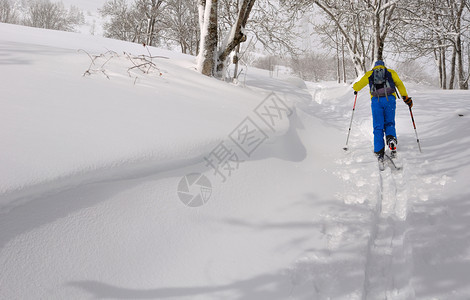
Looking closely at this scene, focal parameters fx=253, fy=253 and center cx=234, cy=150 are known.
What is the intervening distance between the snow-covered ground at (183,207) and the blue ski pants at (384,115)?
0.99 meters

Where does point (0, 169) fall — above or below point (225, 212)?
above

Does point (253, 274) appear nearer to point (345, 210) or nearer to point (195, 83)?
point (345, 210)

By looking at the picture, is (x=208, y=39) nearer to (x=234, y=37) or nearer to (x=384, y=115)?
(x=234, y=37)

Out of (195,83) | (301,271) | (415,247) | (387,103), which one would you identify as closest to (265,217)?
(301,271)

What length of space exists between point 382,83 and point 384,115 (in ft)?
1.96

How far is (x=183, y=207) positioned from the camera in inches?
87.9

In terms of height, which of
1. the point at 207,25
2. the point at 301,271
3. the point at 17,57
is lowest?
the point at 301,271

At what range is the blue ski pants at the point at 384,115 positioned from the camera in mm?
4520

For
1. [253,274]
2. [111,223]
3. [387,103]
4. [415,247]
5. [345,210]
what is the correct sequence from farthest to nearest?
[387,103] → [345,210] → [415,247] → [253,274] → [111,223]

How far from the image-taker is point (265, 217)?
2557mm

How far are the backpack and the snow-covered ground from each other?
5.27 ft

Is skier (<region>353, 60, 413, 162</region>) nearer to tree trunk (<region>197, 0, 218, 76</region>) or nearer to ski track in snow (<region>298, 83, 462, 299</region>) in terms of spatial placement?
ski track in snow (<region>298, 83, 462, 299</region>)

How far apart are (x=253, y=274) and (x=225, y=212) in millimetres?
633

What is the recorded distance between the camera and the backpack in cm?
468
